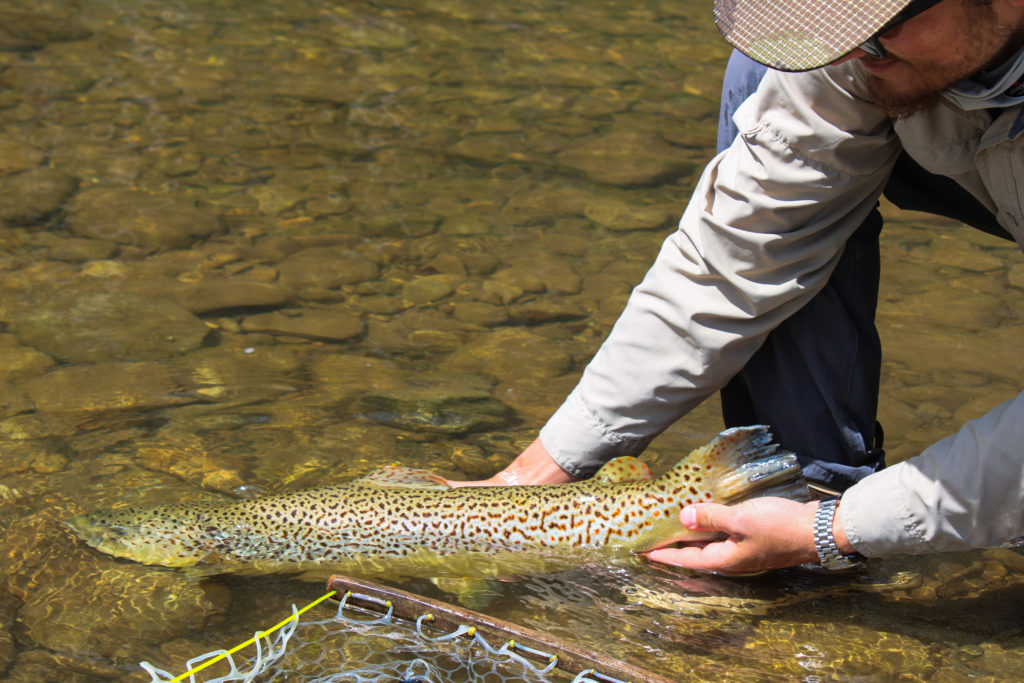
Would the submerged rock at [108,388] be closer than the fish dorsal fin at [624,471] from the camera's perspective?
No

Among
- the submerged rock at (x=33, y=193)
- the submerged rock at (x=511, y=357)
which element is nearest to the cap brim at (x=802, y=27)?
the submerged rock at (x=511, y=357)

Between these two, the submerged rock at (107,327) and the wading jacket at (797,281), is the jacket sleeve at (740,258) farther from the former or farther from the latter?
the submerged rock at (107,327)

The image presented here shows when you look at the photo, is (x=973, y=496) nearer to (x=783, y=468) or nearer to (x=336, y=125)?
(x=783, y=468)

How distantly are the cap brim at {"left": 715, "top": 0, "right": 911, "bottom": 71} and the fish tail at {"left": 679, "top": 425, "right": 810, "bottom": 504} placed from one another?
102cm

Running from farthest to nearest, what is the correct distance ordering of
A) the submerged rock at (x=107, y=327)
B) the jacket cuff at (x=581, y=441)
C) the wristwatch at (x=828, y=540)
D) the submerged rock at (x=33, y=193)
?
the submerged rock at (x=33, y=193), the submerged rock at (x=107, y=327), the jacket cuff at (x=581, y=441), the wristwatch at (x=828, y=540)

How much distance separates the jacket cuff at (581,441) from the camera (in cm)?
324

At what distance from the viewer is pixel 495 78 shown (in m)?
7.89

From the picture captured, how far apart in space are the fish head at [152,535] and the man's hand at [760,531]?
1379 millimetres

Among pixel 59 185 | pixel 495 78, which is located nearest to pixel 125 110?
pixel 59 185

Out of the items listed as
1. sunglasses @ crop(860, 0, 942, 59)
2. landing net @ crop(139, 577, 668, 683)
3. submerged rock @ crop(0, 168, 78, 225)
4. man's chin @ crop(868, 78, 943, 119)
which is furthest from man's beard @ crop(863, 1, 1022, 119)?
submerged rock @ crop(0, 168, 78, 225)

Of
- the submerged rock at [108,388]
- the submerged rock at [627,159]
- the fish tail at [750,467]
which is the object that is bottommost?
the submerged rock at [108,388]

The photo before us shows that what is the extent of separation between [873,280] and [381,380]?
1957 mm

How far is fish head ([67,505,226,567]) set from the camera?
313 centimetres

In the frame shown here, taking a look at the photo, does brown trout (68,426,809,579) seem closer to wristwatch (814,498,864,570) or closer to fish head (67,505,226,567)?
fish head (67,505,226,567)
